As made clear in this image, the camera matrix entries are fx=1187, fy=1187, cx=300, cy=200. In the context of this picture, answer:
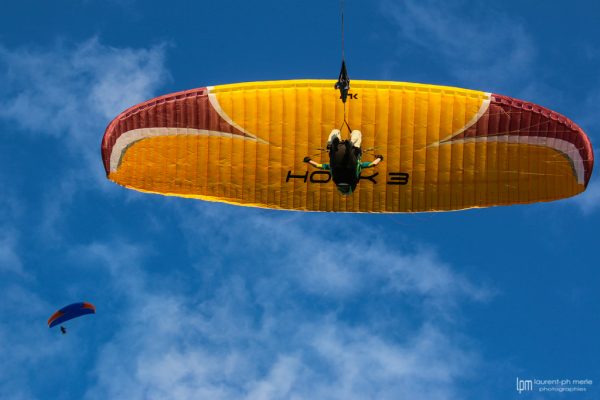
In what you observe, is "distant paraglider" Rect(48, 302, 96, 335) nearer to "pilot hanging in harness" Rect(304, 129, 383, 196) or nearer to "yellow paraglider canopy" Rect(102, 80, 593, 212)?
"yellow paraglider canopy" Rect(102, 80, 593, 212)

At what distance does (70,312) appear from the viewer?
52.2 meters

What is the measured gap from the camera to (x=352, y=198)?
42938 mm

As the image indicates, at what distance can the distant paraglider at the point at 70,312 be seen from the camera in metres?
51.9

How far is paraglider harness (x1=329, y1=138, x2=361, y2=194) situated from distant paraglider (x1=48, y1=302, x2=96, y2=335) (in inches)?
749

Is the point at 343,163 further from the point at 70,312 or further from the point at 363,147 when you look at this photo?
the point at 70,312

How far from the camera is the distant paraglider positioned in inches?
2044

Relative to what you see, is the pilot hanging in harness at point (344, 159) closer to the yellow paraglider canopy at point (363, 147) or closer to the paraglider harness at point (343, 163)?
the paraglider harness at point (343, 163)

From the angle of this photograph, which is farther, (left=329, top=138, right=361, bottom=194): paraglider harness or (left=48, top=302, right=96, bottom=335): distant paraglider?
(left=48, top=302, right=96, bottom=335): distant paraglider

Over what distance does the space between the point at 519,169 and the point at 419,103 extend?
14.3 ft

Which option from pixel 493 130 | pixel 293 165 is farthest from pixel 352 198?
pixel 493 130

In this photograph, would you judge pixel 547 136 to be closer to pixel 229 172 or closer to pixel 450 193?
pixel 450 193

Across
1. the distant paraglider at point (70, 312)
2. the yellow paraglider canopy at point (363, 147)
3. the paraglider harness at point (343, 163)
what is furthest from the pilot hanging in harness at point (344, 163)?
the distant paraglider at point (70, 312)

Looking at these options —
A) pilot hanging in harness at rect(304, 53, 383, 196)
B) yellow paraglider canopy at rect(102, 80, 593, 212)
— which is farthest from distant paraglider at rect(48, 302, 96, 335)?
pilot hanging in harness at rect(304, 53, 383, 196)

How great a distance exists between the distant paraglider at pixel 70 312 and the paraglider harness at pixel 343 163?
19.0m
